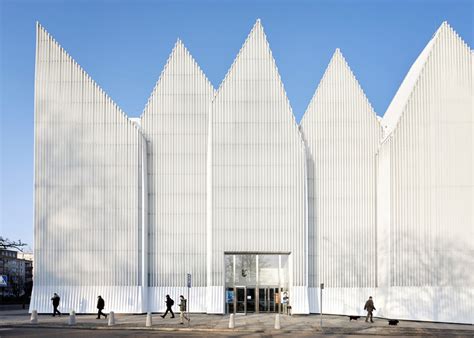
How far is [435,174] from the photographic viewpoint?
43625mm

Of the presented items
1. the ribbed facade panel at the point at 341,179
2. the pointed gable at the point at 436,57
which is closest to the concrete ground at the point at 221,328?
the ribbed facade panel at the point at 341,179

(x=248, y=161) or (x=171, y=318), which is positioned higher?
(x=248, y=161)

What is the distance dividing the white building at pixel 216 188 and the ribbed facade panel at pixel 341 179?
0.10m

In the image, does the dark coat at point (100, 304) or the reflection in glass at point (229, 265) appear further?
the reflection in glass at point (229, 265)

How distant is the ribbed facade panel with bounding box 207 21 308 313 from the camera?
46.3 m

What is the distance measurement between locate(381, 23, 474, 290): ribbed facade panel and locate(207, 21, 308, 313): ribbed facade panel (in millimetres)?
6792

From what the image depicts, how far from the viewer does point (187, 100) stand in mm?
48250

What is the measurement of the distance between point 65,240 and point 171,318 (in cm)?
998

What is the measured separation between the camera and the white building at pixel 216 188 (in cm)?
4625

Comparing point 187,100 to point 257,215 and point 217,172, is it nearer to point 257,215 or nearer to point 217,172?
point 217,172

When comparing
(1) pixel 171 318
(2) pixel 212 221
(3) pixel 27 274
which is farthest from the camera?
(3) pixel 27 274

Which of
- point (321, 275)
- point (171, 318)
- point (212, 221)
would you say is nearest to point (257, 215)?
point (212, 221)

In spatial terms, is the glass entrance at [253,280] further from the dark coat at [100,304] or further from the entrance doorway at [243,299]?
the dark coat at [100,304]

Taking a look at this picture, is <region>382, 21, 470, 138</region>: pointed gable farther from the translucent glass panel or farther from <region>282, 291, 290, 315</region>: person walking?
<region>282, 291, 290, 315</region>: person walking
